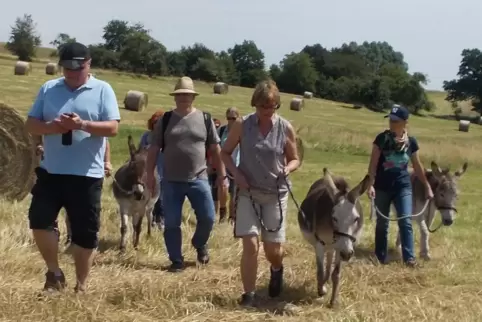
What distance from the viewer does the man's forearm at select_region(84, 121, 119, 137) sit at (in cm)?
629

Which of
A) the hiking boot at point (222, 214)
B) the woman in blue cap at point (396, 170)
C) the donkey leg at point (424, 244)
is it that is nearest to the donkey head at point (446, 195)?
the donkey leg at point (424, 244)

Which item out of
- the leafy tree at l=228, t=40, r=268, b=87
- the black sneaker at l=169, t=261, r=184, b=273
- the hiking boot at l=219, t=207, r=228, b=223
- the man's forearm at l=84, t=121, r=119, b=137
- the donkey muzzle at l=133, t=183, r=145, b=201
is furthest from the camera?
the leafy tree at l=228, t=40, r=268, b=87

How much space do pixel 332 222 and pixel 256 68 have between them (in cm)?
7865

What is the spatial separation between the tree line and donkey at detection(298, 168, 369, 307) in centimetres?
5742

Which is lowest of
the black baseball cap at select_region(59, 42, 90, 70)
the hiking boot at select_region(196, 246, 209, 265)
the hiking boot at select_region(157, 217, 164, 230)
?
the hiking boot at select_region(157, 217, 164, 230)

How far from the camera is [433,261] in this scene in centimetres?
1000

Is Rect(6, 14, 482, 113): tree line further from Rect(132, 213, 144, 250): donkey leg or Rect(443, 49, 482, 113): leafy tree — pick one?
Rect(132, 213, 144, 250): donkey leg

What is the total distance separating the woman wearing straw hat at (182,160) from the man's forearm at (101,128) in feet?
6.94

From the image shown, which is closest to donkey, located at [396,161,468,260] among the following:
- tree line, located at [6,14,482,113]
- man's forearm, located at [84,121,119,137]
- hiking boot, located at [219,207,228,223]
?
hiking boot, located at [219,207,228,223]

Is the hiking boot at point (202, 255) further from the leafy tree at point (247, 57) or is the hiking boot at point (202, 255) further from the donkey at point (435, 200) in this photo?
the leafy tree at point (247, 57)

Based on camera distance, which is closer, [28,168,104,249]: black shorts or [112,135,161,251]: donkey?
[28,168,104,249]: black shorts

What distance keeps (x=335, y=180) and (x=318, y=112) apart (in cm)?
3969

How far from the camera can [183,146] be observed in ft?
28.1

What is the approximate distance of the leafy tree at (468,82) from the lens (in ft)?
268
